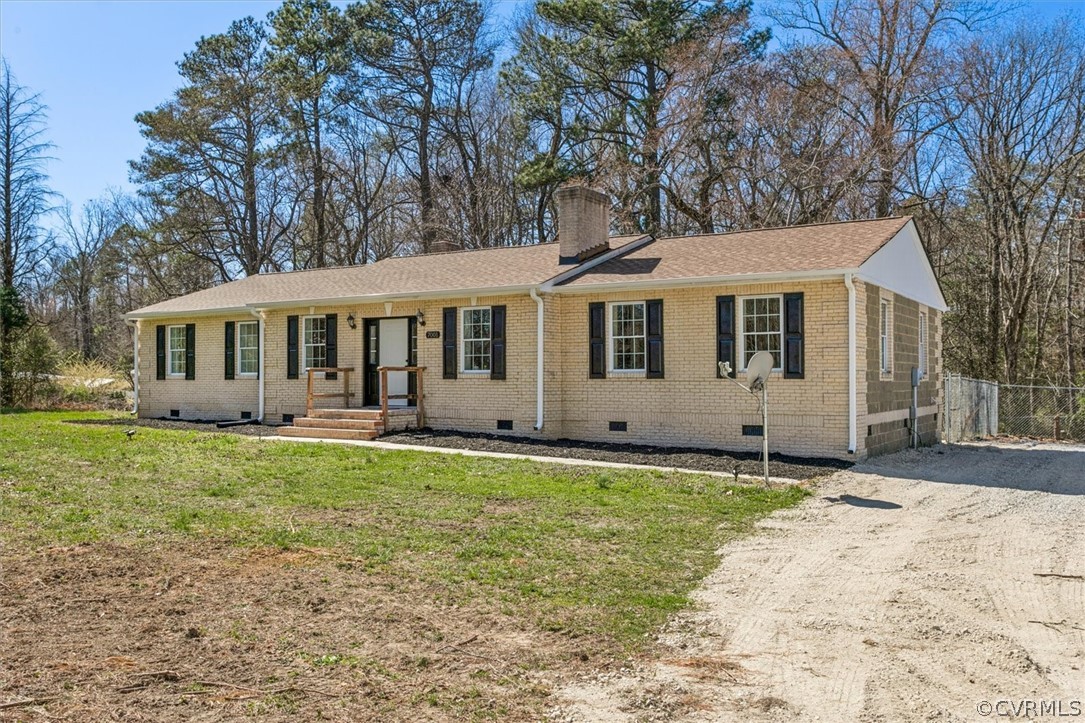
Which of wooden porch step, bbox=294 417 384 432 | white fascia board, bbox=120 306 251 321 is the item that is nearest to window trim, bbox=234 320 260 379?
white fascia board, bbox=120 306 251 321

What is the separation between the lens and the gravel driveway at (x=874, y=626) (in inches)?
163

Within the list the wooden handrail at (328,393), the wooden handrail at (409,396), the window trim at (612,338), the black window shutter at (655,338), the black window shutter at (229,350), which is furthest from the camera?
the black window shutter at (229,350)

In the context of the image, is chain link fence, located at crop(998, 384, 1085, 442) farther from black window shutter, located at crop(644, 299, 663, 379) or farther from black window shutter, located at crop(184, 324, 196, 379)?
black window shutter, located at crop(184, 324, 196, 379)

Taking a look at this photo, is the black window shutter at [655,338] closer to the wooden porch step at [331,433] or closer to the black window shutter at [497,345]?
the black window shutter at [497,345]

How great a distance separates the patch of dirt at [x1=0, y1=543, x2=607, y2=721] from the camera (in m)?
3.89

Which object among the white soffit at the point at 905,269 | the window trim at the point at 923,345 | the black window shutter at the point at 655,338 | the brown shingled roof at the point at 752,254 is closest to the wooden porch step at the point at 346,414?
the brown shingled roof at the point at 752,254

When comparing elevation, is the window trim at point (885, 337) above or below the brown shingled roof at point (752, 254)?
below

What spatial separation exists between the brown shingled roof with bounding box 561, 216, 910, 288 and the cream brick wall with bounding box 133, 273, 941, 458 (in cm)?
34

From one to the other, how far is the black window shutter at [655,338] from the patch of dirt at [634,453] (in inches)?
54.9

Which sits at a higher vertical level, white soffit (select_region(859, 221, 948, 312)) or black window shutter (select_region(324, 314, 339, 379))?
white soffit (select_region(859, 221, 948, 312))

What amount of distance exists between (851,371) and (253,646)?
35.8 feet

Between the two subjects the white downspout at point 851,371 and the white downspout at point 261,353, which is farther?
the white downspout at point 261,353

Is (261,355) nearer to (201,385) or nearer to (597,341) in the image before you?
(201,385)

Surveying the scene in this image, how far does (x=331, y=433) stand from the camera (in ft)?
53.9
